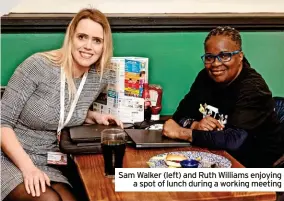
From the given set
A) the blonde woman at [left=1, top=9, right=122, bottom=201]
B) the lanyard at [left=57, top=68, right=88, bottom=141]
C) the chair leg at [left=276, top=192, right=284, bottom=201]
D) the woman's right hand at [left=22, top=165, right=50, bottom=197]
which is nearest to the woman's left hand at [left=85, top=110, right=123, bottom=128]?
the blonde woman at [left=1, top=9, right=122, bottom=201]

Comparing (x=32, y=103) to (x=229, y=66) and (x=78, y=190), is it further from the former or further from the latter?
(x=229, y=66)

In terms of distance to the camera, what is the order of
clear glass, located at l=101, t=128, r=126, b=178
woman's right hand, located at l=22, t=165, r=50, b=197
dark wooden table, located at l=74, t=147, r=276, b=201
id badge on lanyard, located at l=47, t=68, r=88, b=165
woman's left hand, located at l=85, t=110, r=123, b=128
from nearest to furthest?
dark wooden table, located at l=74, t=147, r=276, b=201, clear glass, located at l=101, t=128, r=126, b=178, woman's right hand, located at l=22, t=165, r=50, b=197, id badge on lanyard, located at l=47, t=68, r=88, b=165, woman's left hand, located at l=85, t=110, r=123, b=128

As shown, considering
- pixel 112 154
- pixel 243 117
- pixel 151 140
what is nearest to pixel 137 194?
pixel 112 154

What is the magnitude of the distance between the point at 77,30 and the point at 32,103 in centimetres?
25

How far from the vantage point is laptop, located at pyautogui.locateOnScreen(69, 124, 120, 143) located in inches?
56.9

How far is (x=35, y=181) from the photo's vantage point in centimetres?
143

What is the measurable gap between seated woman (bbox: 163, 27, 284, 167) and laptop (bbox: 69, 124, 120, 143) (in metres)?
0.20

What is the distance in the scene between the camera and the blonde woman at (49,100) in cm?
148

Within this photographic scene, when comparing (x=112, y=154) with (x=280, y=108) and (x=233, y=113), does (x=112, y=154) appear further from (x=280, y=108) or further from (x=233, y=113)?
(x=280, y=108)

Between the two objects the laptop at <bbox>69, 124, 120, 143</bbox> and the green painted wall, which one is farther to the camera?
the green painted wall

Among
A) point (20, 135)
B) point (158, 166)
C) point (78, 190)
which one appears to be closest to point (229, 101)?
point (158, 166)
